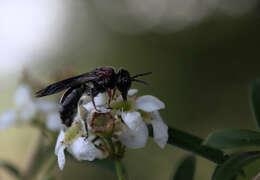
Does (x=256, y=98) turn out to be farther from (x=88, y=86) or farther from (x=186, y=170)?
(x=88, y=86)

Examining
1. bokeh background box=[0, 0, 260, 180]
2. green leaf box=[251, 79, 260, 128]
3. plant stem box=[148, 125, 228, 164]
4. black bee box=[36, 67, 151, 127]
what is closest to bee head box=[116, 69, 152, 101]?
black bee box=[36, 67, 151, 127]

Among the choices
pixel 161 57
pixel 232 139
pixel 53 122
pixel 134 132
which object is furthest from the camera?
pixel 161 57

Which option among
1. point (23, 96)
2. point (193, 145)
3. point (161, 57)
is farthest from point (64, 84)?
point (161, 57)

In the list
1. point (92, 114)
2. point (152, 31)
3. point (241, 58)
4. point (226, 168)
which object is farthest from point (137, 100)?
point (152, 31)

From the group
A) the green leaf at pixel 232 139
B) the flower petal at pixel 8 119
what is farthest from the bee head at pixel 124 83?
the flower petal at pixel 8 119

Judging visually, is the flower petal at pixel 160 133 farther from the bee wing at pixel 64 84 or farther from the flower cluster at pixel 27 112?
the flower cluster at pixel 27 112

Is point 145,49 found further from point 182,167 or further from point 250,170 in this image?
point 182,167
